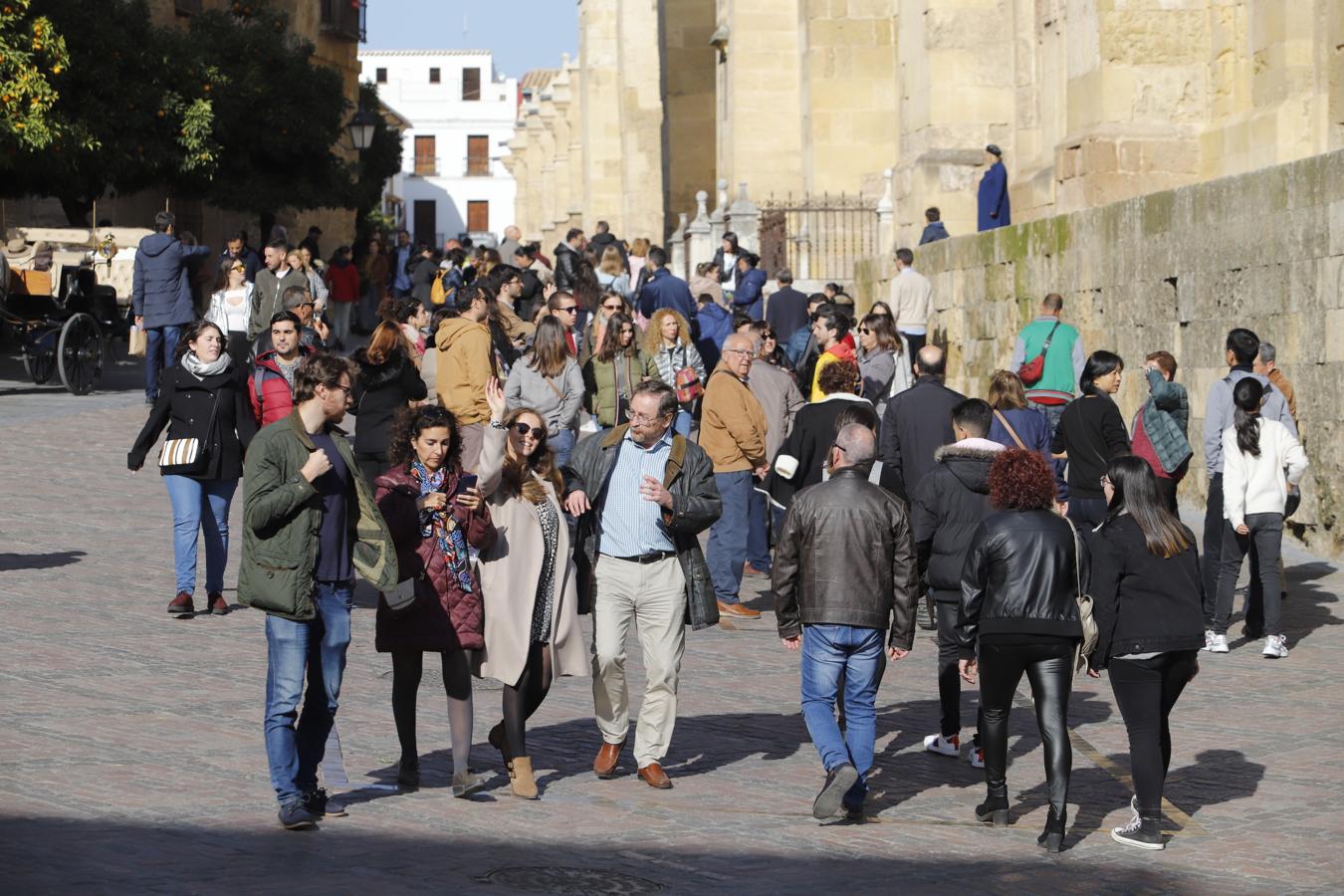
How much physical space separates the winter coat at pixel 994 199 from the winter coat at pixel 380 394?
1136 centimetres

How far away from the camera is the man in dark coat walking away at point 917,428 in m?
11.5

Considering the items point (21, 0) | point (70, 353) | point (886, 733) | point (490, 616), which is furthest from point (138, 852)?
point (21, 0)

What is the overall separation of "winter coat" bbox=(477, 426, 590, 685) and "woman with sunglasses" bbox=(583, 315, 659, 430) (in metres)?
5.86

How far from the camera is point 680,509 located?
8625mm

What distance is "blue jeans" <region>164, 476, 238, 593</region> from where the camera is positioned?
12.2 metres

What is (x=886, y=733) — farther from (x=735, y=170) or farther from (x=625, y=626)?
(x=735, y=170)

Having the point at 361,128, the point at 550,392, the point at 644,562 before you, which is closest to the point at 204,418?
the point at 550,392

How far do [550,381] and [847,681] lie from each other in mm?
5618

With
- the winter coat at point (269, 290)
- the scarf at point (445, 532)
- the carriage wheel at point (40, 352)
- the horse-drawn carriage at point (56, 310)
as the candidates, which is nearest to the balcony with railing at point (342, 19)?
the horse-drawn carriage at point (56, 310)

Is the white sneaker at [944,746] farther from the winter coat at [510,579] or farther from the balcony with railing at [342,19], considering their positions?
the balcony with railing at [342,19]

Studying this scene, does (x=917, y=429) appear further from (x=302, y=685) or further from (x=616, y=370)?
(x=302, y=685)

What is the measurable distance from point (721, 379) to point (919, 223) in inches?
524

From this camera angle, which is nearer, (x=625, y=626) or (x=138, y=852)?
(x=138, y=852)

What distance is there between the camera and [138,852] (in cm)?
712
